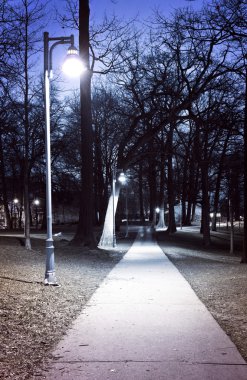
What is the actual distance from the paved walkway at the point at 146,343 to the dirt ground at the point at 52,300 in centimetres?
26

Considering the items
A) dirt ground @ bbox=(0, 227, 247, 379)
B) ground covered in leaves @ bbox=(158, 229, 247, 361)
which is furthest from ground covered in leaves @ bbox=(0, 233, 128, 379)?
ground covered in leaves @ bbox=(158, 229, 247, 361)

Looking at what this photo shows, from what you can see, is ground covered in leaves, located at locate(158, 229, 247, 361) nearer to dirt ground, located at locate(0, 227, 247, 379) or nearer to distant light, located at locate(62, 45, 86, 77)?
dirt ground, located at locate(0, 227, 247, 379)

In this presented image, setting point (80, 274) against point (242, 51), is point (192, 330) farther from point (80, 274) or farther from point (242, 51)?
point (242, 51)

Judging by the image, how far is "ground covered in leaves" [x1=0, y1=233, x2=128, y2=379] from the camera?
18.1ft

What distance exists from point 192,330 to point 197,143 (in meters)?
22.9

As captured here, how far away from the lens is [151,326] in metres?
6.92

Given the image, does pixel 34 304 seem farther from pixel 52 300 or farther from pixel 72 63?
pixel 72 63

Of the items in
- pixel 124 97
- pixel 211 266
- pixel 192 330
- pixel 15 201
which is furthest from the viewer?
pixel 15 201

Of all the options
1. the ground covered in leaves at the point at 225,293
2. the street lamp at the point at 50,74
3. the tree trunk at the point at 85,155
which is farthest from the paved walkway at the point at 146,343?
the tree trunk at the point at 85,155

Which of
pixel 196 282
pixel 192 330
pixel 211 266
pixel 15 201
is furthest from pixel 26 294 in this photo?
pixel 15 201

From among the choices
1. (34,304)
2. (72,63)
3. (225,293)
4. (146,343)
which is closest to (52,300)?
(34,304)

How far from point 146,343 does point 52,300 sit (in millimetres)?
3621

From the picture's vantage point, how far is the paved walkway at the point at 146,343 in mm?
4848

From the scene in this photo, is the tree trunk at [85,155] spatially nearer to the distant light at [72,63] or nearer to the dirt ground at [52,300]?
the dirt ground at [52,300]
